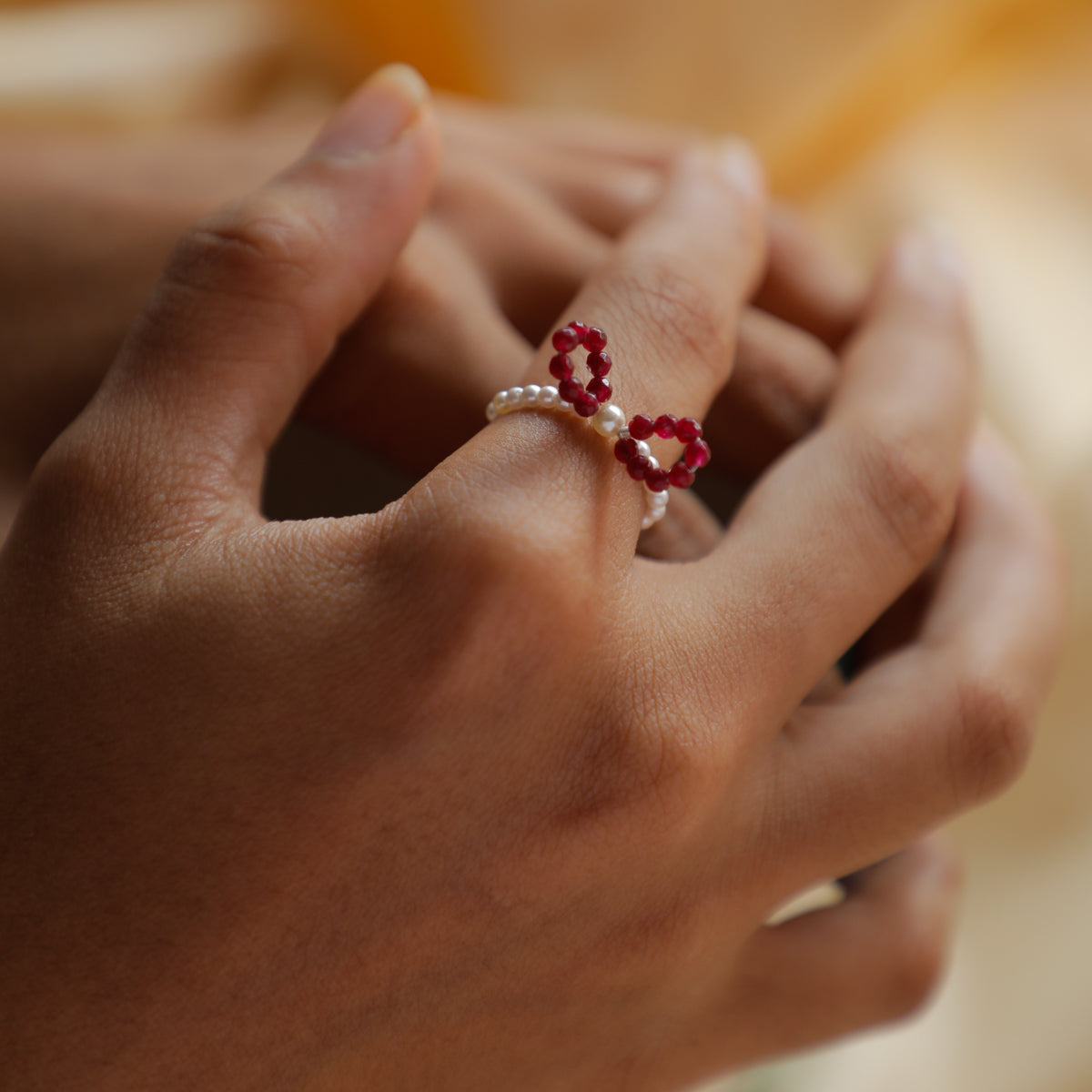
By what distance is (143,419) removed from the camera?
0.66 meters

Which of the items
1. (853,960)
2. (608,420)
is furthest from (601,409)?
(853,960)

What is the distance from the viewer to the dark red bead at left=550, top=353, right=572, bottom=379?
0.66 metres

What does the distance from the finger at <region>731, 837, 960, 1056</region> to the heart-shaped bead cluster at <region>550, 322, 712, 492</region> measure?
0.36 meters

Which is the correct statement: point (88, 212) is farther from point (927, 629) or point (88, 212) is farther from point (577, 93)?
point (577, 93)

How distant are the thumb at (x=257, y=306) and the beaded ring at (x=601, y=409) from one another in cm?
15

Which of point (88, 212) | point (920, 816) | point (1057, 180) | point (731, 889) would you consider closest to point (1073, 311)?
point (1057, 180)

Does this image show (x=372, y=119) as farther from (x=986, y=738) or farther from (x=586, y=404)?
(x=986, y=738)

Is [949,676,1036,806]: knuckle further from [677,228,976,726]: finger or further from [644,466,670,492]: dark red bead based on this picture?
[644,466,670,492]: dark red bead

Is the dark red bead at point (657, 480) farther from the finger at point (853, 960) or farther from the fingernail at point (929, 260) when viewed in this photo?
the fingernail at point (929, 260)

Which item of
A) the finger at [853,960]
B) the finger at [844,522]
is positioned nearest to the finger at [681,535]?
the finger at [844,522]

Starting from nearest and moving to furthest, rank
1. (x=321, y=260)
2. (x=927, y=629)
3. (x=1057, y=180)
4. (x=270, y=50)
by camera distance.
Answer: (x=321, y=260)
(x=927, y=629)
(x=1057, y=180)
(x=270, y=50)

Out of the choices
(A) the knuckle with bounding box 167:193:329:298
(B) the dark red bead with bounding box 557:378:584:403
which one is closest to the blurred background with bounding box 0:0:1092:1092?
(A) the knuckle with bounding box 167:193:329:298

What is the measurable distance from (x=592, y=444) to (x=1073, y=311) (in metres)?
1.08

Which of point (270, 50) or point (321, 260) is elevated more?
point (270, 50)
